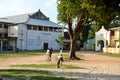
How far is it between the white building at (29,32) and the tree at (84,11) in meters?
35.9

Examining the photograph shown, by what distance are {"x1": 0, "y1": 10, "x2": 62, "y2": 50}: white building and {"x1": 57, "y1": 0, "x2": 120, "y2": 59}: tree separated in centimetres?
3591

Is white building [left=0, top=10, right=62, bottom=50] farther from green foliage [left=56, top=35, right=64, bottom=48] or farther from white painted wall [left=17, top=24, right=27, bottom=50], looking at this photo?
green foliage [left=56, top=35, right=64, bottom=48]

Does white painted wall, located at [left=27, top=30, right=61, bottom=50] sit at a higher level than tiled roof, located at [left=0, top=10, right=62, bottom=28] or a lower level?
lower

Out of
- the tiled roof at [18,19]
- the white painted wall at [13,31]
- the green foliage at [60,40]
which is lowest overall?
the green foliage at [60,40]

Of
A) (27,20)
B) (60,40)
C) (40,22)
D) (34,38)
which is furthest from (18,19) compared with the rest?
(60,40)

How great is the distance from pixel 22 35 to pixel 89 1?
58.2 meters

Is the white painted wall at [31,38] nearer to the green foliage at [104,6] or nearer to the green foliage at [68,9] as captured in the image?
the green foliage at [68,9]

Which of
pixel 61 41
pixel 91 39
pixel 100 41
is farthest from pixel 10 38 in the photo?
pixel 91 39

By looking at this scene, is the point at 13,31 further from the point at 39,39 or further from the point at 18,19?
the point at 39,39

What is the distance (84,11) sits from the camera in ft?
129

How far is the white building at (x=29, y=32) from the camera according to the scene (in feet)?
273

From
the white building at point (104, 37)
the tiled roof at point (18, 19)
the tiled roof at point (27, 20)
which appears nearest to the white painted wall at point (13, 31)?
the tiled roof at point (27, 20)

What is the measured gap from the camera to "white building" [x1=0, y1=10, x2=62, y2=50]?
83125 millimetres

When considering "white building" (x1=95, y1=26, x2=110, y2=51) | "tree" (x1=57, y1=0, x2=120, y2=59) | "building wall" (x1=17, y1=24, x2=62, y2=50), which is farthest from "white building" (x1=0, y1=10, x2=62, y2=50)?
"tree" (x1=57, y1=0, x2=120, y2=59)
